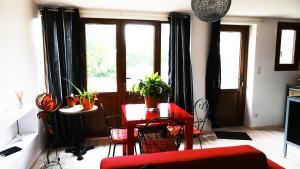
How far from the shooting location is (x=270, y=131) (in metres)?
4.24

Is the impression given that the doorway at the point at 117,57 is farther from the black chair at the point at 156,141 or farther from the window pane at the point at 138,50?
the black chair at the point at 156,141

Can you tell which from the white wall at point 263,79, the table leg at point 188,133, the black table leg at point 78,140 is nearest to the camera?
the table leg at point 188,133

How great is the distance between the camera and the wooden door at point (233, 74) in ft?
13.9

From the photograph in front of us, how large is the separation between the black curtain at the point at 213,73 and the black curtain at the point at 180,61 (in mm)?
412

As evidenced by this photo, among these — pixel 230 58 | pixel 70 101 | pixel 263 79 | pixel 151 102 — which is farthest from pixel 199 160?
pixel 263 79

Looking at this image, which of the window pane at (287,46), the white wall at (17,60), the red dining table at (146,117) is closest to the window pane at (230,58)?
the window pane at (287,46)

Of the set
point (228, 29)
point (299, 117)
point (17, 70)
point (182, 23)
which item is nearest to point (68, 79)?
point (17, 70)

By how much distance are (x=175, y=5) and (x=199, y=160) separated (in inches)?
95.6

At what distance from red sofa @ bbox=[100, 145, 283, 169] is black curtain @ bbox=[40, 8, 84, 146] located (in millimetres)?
2176

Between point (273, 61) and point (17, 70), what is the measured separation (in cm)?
444

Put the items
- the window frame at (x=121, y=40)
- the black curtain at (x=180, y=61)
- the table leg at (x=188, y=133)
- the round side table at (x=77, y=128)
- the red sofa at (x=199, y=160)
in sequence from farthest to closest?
the black curtain at (x=180, y=61) → the window frame at (x=121, y=40) → the round side table at (x=77, y=128) → the table leg at (x=188, y=133) → the red sofa at (x=199, y=160)

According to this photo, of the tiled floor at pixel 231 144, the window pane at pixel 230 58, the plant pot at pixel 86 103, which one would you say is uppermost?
the window pane at pixel 230 58

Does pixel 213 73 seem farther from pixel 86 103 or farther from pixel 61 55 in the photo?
pixel 61 55

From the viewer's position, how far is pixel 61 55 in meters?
3.36
